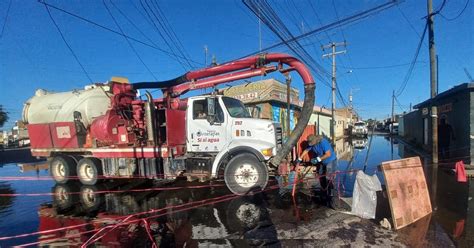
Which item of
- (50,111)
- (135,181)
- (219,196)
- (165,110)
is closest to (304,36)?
(165,110)

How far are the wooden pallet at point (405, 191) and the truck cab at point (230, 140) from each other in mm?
3176

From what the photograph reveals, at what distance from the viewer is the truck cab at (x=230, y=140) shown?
7652 millimetres

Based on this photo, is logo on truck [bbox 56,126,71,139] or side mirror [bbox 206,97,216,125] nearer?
side mirror [bbox 206,97,216,125]

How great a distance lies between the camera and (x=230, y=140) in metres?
8.12

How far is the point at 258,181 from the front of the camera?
7.65 metres

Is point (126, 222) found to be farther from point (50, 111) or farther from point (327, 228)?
point (50, 111)

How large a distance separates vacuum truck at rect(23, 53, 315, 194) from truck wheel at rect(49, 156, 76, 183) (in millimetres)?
37

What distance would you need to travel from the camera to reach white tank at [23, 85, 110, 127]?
10617mm

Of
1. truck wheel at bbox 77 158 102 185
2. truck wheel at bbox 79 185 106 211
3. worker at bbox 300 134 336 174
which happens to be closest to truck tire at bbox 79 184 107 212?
truck wheel at bbox 79 185 106 211

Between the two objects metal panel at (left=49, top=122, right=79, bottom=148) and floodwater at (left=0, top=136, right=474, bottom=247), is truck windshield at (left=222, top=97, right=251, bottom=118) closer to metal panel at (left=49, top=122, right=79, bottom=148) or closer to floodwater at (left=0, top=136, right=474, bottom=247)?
floodwater at (left=0, top=136, right=474, bottom=247)

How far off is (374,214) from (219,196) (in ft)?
13.5

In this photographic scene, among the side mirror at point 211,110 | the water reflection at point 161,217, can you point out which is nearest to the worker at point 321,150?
the water reflection at point 161,217

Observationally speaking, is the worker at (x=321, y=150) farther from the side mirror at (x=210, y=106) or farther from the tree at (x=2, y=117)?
the tree at (x=2, y=117)

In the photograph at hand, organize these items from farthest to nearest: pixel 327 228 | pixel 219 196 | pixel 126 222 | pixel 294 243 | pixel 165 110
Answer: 1. pixel 165 110
2. pixel 219 196
3. pixel 126 222
4. pixel 327 228
5. pixel 294 243
